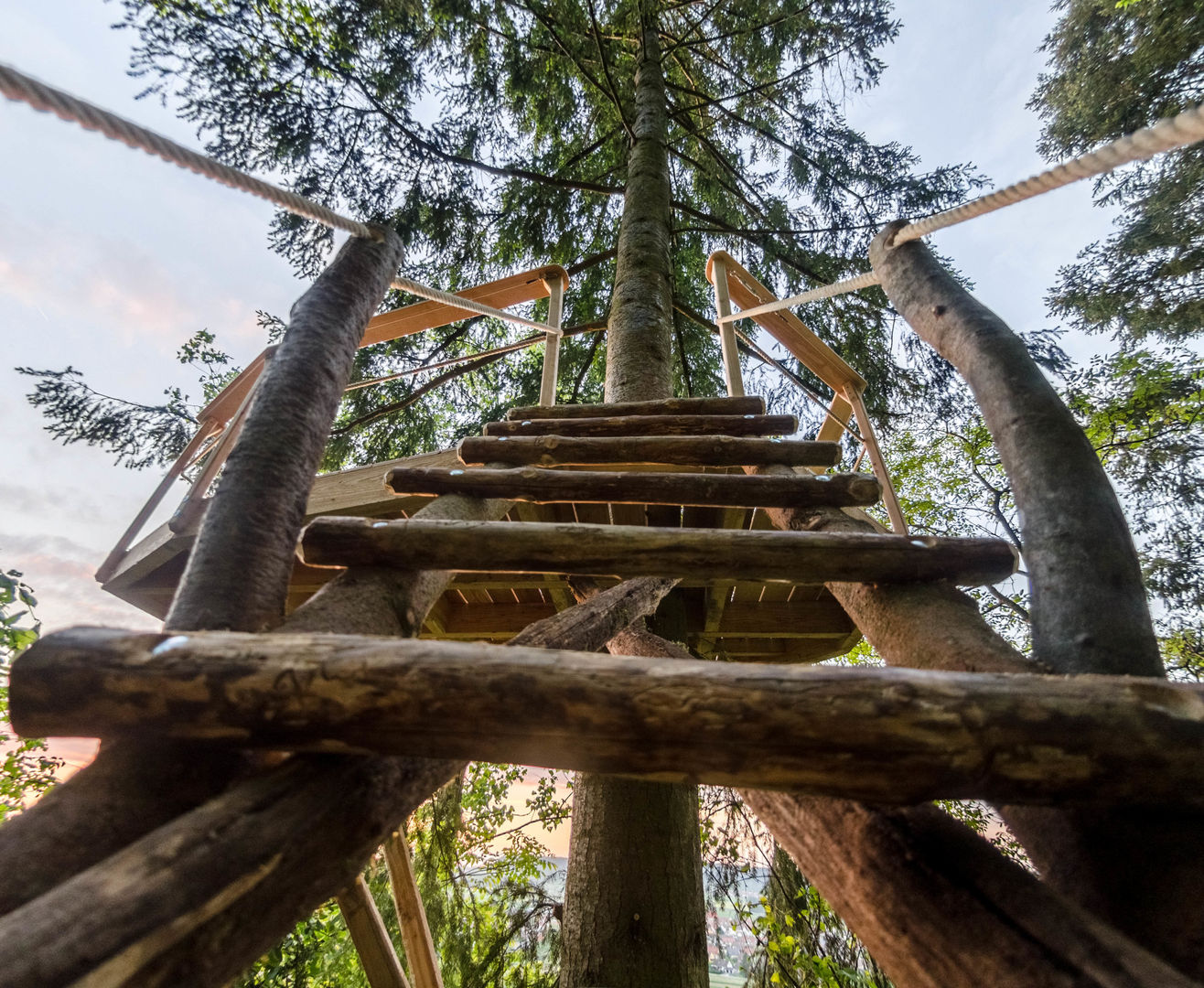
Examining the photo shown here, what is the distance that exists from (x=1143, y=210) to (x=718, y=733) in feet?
32.8

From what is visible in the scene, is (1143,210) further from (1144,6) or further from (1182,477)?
(1182,477)

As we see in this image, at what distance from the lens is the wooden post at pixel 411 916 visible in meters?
2.37

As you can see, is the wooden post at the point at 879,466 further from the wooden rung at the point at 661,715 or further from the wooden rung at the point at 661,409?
the wooden rung at the point at 661,715

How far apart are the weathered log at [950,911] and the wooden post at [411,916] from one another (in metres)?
2.00

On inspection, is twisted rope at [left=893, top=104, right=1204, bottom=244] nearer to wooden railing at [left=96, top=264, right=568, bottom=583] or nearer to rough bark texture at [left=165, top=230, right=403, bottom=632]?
rough bark texture at [left=165, top=230, right=403, bottom=632]

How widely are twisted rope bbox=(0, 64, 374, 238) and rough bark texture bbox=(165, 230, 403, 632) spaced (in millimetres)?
235

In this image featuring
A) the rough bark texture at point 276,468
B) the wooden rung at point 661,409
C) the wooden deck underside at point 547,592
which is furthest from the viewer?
the wooden rung at point 661,409

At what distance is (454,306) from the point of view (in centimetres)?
267

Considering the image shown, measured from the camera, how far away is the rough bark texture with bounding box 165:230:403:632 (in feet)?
3.54

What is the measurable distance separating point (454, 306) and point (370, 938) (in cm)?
253

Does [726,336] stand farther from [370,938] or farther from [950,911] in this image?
[370,938]

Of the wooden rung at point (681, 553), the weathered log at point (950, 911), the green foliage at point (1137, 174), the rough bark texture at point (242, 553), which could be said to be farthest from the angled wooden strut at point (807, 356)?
the green foliage at point (1137, 174)

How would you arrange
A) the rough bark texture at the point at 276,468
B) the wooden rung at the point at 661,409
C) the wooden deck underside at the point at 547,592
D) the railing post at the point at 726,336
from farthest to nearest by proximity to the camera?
1. the railing post at the point at 726,336
2. the wooden rung at the point at 661,409
3. the wooden deck underside at the point at 547,592
4. the rough bark texture at the point at 276,468

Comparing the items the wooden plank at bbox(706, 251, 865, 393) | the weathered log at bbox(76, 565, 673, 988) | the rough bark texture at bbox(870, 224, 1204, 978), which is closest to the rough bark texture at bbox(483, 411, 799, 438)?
the wooden plank at bbox(706, 251, 865, 393)
